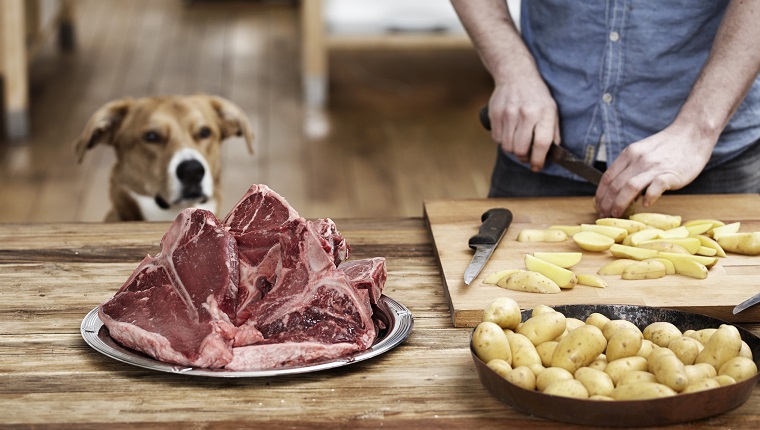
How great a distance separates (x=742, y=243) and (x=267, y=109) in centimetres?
375

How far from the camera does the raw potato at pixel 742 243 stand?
139 cm

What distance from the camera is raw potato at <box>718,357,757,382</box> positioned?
3.23 feet

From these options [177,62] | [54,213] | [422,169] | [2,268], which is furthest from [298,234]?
[177,62]

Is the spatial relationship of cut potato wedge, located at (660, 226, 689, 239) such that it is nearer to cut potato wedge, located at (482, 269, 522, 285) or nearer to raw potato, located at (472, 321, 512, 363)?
cut potato wedge, located at (482, 269, 522, 285)

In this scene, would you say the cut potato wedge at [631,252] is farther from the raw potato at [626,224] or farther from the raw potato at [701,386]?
the raw potato at [701,386]

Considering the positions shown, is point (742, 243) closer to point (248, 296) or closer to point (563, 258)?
point (563, 258)

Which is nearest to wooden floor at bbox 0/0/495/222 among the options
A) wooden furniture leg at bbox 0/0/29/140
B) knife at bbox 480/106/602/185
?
wooden furniture leg at bbox 0/0/29/140

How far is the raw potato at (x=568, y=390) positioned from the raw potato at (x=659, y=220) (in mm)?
577

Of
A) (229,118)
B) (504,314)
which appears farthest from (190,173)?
(504,314)

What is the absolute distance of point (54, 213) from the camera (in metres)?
3.72

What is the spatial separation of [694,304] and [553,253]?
8.5 inches

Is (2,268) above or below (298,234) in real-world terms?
below

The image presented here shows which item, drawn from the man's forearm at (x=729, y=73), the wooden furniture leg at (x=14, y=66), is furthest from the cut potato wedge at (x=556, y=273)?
the wooden furniture leg at (x=14, y=66)

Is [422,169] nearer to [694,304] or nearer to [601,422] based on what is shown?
[694,304]
